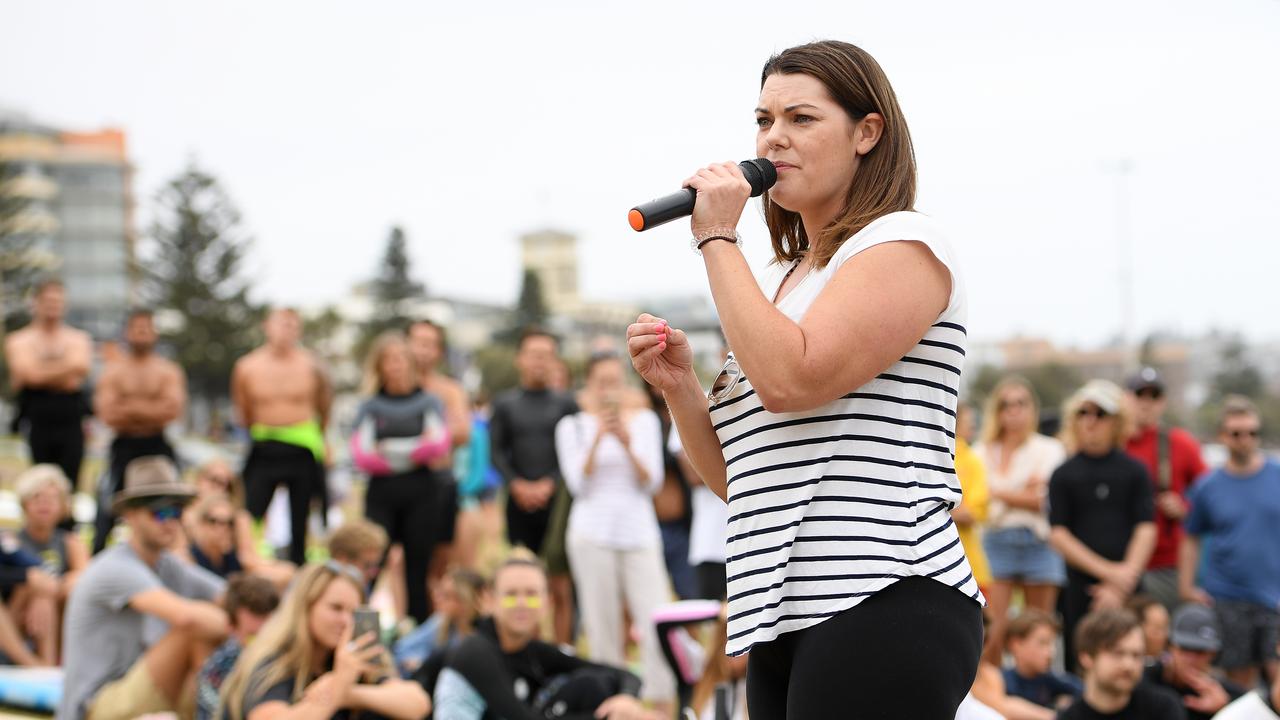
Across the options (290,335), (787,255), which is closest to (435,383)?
(290,335)

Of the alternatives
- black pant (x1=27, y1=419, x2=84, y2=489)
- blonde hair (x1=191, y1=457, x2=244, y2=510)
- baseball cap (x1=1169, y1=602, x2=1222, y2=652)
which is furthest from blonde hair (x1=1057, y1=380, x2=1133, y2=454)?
black pant (x1=27, y1=419, x2=84, y2=489)

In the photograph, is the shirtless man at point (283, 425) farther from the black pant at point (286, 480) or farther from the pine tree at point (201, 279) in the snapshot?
the pine tree at point (201, 279)

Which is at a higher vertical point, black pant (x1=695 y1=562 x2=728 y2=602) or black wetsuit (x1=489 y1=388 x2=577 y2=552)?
black wetsuit (x1=489 y1=388 x2=577 y2=552)

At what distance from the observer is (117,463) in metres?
7.61

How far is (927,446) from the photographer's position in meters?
1.67

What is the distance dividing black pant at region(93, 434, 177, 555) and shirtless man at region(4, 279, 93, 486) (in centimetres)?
93

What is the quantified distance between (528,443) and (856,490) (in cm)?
552

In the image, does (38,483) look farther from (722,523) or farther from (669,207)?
(669,207)

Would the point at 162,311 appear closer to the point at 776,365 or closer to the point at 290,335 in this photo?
the point at 290,335

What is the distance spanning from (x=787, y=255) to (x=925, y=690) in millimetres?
721

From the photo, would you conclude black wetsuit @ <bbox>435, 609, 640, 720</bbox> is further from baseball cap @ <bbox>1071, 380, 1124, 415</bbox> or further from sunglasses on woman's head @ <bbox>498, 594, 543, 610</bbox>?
baseball cap @ <bbox>1071, 380, 1124, 415</bbox>

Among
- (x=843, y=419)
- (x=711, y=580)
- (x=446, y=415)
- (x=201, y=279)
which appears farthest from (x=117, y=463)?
(x=201, y=279)

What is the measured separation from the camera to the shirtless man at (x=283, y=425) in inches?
291

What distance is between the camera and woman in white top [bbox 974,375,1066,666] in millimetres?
6629
